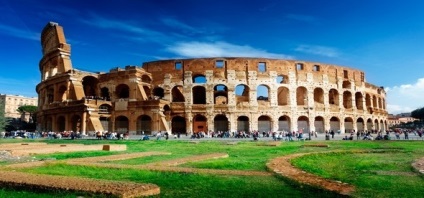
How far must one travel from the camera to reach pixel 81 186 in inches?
199

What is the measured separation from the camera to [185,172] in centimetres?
704

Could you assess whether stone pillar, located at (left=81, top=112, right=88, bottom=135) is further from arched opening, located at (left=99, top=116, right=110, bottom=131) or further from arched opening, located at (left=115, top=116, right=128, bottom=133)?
arched opening, located at (left=115, top=116, right=128, bottom=133)

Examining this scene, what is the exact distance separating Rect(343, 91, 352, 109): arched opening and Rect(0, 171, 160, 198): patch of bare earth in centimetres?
4419

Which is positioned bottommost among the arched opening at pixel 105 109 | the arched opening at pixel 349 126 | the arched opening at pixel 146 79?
the arched opening at pixel 349 126

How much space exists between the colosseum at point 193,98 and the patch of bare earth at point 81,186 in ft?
99.1

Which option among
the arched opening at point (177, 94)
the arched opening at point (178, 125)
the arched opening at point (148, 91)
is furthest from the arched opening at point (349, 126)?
the arched opening at point (148, 91)

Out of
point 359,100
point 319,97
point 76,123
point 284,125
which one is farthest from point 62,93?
point 359,100

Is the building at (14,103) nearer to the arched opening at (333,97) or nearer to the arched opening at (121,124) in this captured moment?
the arched opening at (121,124)

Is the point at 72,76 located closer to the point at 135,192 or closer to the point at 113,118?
the point at 113,118

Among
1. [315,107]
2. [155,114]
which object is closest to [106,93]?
[155,114]

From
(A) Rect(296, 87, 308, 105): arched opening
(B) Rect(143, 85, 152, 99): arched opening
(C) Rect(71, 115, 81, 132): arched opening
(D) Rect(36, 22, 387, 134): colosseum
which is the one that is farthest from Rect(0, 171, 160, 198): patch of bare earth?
(A) Rect(296, 87, 308, 105): arched opening

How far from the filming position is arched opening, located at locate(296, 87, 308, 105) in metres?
42.2

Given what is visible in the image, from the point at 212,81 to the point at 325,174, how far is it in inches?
1277

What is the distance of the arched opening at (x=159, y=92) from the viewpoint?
4097 centimetres
